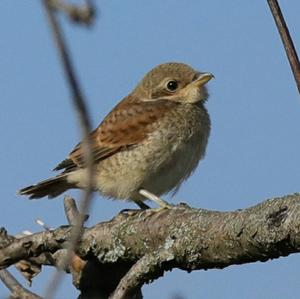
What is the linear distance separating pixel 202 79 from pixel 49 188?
66.9 inches

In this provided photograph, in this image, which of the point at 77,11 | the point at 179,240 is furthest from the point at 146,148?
the point at 77,11

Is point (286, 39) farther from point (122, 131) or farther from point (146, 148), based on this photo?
point (122, 131)

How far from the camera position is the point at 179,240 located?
3.21 meters

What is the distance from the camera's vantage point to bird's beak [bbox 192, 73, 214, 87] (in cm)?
699

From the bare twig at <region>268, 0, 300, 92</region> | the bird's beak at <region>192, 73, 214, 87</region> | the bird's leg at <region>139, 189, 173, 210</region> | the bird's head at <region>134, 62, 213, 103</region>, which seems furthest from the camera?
the bird's head at <region>134, 62, 213, 103</region>

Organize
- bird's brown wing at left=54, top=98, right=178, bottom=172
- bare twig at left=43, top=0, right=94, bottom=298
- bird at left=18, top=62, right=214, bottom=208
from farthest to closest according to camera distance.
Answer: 1. bird's brown wing at left=54, top=98, right=178, bottom=172
2. bird at left=18, top=62, right=214, bottom=208
3. bare twig at left=43, top=0, right=94, bottom=298

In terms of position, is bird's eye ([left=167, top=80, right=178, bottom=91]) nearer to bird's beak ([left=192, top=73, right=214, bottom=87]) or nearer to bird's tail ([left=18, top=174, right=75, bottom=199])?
bird's beak ([left=192, top=73, right=214, bottom=87])

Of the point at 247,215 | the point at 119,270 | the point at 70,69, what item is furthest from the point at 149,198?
the point at 70,69

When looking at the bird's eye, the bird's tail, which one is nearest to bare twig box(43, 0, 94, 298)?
the bird's tail

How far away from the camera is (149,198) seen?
6.21m

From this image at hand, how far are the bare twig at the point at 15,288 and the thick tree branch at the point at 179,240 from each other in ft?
0.28

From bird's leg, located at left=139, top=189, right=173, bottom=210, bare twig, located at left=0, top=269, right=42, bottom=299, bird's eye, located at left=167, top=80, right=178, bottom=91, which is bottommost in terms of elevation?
bird's leg, located at left=139, top=189, right=173, bottom=210

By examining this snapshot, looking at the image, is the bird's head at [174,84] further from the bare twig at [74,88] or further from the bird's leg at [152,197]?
the bare twig at [74,88]

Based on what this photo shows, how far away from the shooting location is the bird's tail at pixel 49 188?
21.0 ft
